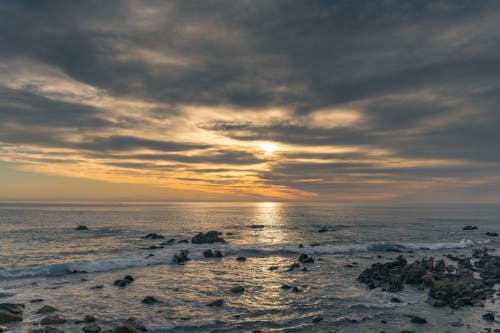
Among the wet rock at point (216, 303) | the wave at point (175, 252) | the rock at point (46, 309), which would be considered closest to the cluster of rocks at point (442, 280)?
the wet rock at point (216, 303)

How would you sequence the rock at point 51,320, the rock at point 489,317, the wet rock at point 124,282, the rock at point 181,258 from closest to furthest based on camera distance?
1. the rock at point 51,320
2. the rock at point 489,317
3. the wet rock at point 124,282
4. the rock at point 181,258

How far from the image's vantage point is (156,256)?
167ft

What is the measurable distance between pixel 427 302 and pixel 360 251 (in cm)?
3152

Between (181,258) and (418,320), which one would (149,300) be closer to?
(181,258)

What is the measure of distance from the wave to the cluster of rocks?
17.7 meters

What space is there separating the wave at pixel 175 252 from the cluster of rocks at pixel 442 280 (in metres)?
17.7

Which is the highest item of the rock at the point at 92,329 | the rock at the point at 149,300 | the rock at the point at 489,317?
the rock at the point at 489,317

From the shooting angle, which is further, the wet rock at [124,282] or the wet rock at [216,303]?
the wet rock at [124,282]

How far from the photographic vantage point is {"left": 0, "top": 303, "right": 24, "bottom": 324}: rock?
23.2 m

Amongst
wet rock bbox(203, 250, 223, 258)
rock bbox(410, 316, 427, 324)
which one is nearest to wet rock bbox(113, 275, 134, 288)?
wet rock bbox(203, 250, 223, 258)

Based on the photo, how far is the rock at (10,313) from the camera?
76.2 feet

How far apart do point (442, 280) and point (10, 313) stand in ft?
136

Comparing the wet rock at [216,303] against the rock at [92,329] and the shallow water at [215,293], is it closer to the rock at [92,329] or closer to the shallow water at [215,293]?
the shallow water at [215,293]

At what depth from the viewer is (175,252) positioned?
55.8 meters
